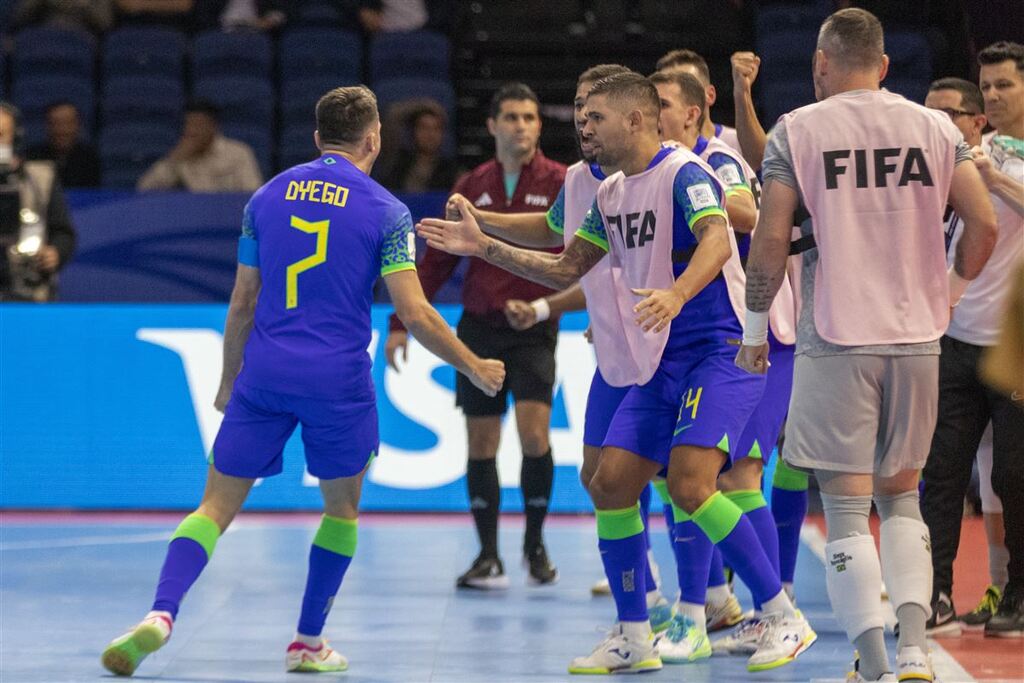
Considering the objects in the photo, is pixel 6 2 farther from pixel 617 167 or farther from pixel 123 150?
pixel 617 167

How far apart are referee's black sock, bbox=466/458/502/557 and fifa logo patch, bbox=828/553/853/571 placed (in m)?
2.84

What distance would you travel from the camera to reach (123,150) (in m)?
12.5

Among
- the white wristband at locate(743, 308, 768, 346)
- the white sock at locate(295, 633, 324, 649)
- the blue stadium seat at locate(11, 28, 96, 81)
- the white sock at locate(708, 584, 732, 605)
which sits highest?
the blue stadium seat at locate(11, 28, 96, 81)

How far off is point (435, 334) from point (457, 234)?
388 mm

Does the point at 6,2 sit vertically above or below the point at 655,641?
above

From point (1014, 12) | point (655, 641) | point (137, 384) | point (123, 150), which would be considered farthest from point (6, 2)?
point (655, 641)

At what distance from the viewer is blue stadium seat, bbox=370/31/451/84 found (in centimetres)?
1333

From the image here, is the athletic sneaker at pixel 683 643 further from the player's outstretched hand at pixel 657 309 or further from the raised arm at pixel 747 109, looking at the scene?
the raised arm at pixel 747 109

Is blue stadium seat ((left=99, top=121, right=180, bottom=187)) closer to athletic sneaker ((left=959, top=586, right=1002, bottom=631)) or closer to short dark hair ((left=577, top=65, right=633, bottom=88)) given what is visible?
short dark hair ((left=577, top=65, right=633, bottom=88))

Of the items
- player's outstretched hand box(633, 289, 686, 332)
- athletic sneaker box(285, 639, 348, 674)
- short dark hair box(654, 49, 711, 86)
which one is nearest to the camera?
player's outstretched hand box(633, 289, 686, 332)

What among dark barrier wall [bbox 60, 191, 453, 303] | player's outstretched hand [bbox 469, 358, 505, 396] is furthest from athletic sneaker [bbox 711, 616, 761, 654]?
dark barrier wall [bbox 60, 191, 453, 303]

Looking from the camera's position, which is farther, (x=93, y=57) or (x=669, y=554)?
(x=93, y=57)

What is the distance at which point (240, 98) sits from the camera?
13.0 meters

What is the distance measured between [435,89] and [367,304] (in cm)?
765
